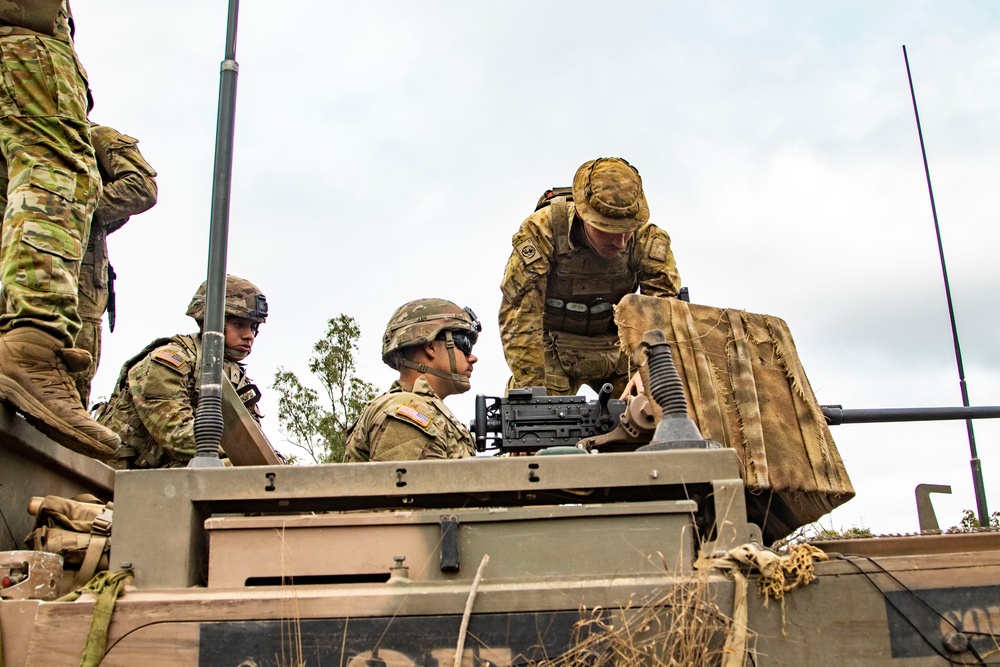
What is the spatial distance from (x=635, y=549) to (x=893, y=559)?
0.56 m

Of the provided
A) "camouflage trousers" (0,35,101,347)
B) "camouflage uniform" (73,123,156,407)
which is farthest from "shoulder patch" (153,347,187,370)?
"camouflage trousers" (0,35,101,347)

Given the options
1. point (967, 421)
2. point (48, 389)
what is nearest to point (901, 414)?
point (967, 421)

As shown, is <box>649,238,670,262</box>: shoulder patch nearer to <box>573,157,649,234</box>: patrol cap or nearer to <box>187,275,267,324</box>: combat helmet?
<box>573,157,649,234</box>: patrol cap

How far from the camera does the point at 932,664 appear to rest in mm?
2320

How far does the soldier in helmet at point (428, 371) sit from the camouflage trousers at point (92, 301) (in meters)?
2.13

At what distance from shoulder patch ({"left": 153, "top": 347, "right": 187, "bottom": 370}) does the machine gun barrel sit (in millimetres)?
3356

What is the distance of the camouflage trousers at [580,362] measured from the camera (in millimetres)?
7086

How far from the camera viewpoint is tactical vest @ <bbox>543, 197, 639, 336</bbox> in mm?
6949

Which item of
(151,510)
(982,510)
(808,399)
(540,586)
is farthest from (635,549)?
(982,510)

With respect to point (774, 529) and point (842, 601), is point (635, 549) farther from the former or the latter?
point (774, 529)

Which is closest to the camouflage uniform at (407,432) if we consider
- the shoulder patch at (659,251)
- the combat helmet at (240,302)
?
the combat helmet at (240,302)

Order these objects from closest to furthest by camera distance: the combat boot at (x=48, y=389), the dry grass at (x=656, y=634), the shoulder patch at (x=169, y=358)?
1. the dry grass at (x=656, y=634)
2. the combat boot at (x=48, y=389)
3. the shoulder patch at (x=169, y=358)

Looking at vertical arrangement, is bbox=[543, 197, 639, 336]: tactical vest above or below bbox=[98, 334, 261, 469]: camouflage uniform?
above

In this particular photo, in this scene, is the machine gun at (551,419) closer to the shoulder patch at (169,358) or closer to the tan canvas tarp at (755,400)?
the tan canvas tarp at (755,400)
